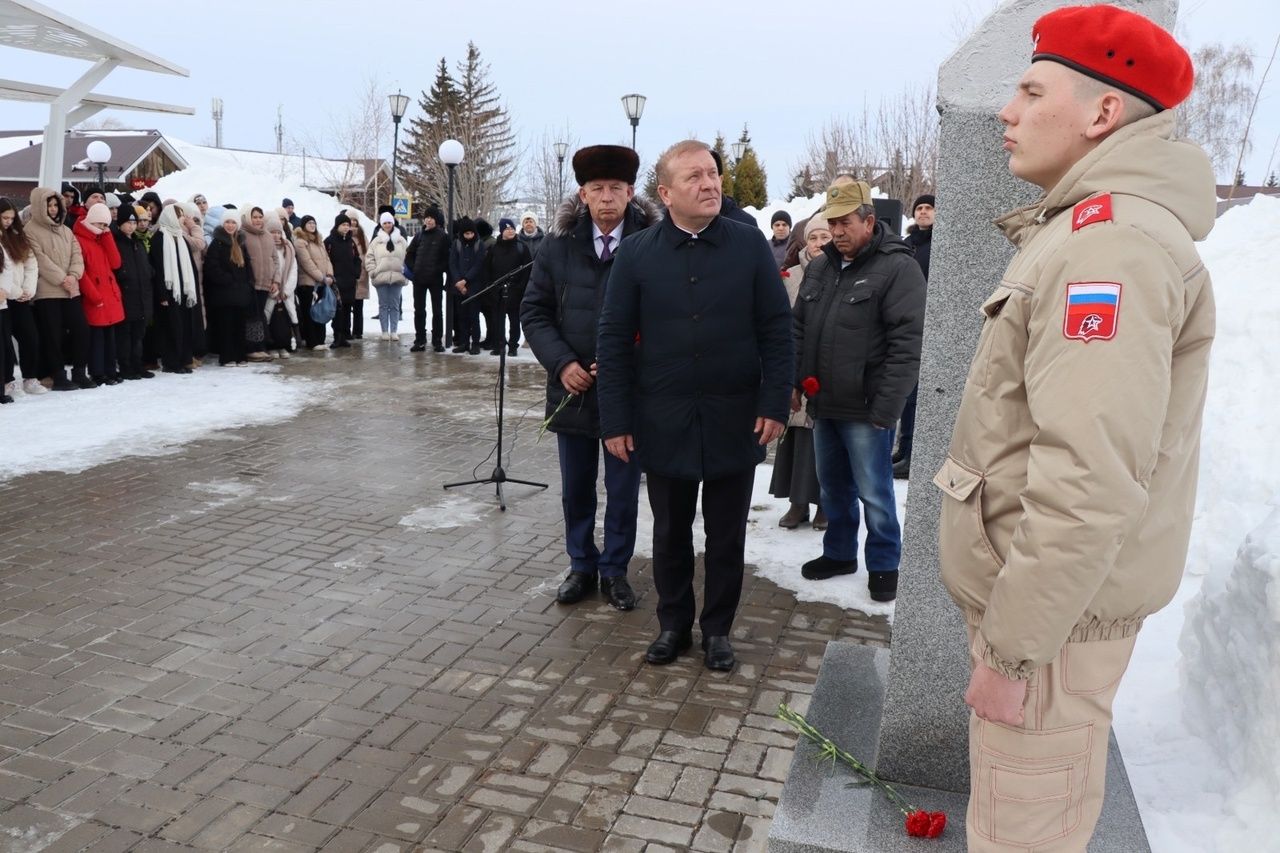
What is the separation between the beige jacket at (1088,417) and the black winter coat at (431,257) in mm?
13990

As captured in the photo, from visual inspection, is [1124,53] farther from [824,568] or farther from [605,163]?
[824,568]

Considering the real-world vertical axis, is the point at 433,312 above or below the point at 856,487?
above

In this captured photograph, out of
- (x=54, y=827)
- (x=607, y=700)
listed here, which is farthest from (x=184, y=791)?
(x=607, y=700)

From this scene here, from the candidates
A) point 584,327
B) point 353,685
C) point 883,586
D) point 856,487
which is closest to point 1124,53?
point 584,327

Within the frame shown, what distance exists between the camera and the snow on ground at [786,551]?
5.50 meters

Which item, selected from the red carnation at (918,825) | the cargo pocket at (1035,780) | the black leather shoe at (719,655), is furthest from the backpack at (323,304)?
the cargo pocket at (1035,780)

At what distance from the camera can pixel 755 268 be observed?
170 inches

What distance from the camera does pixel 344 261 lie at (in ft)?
51.7

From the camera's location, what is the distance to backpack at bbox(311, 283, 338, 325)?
15.1 meters

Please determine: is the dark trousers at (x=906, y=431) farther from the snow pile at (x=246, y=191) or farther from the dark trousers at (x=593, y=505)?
the snow pile at (x=246, y=191)

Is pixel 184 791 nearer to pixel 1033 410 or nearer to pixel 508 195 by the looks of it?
pixel 1033 410

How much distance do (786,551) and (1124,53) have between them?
457 centimetres

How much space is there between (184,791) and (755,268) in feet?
9.28

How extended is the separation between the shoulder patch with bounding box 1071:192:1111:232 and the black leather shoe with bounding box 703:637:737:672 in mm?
2969
